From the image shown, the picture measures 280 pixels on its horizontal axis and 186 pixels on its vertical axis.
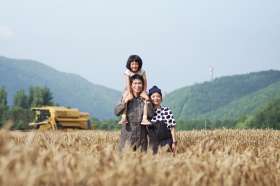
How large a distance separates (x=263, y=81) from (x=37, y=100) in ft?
349

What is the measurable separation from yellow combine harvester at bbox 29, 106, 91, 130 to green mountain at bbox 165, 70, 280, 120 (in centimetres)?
8607

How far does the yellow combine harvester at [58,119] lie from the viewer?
29.8m

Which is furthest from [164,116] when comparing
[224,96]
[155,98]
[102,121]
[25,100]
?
[224,96]

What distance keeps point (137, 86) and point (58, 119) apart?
73.3 ft

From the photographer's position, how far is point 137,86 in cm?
Result: 816

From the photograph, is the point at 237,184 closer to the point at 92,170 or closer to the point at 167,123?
the point at 92,170

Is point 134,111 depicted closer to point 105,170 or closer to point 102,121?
point 105,170

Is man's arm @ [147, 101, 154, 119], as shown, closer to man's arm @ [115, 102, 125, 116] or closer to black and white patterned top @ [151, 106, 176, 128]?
man's arm @ [115, 102, 125, 116]

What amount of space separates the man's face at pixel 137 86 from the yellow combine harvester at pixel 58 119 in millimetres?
21468

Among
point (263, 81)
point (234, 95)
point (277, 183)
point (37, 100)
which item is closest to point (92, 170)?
point (277, 183)

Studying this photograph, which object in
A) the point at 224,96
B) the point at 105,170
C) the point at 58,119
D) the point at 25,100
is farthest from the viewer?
the point at 224,96

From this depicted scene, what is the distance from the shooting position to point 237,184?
149 inches

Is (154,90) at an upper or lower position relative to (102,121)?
lower

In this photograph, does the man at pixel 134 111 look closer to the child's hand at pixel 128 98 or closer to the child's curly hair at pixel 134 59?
the child's hand at pixel 128 98
